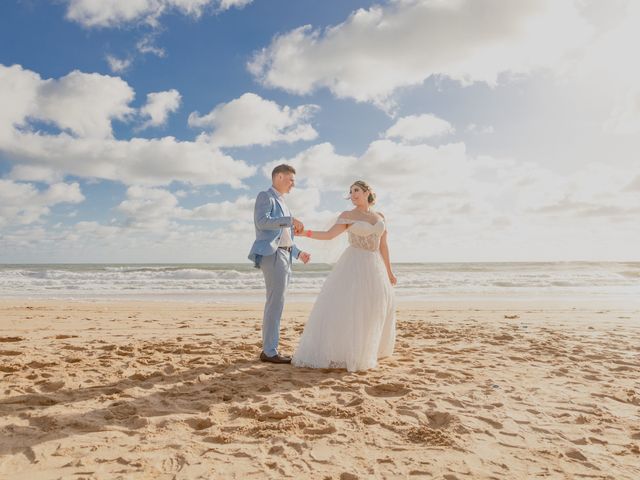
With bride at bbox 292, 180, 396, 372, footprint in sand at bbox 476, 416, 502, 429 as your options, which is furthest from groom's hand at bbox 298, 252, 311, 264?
footprint in sand at bbox 476, 416, 502, 429

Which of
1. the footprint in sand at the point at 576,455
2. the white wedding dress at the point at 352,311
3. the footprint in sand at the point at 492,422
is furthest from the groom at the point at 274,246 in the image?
the footprint in sand at the point at 576,455

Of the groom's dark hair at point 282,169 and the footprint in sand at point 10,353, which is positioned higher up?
the groom's dark hair at point 282,169

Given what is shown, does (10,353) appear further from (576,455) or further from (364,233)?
(576,455)

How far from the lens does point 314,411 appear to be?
3809 millimetres

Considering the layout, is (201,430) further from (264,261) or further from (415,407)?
(264,261)

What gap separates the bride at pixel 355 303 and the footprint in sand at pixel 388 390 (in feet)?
2.36

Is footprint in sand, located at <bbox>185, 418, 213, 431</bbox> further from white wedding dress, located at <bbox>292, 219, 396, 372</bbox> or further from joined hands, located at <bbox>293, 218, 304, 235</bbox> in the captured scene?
joined hands, located at <bbox>293, 218, 304, 235</bbox>

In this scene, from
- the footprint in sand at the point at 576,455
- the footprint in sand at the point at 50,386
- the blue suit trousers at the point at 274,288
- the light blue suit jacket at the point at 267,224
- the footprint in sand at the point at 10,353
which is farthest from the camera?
the footprint in sand at the point at 10,353

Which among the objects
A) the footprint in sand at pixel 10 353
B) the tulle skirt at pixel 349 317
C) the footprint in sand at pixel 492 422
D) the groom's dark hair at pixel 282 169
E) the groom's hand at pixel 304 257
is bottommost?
the footprint in sand at pixel 492 422

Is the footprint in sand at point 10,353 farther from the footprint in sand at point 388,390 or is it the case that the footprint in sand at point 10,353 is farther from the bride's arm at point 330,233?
the footprint in sand at point 388,390

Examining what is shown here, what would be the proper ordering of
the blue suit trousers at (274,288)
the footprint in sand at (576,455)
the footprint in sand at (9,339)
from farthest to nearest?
the footprint in sand at (9,339), the blue suit trousers at (274,288), the footprint in sand at (576,455)

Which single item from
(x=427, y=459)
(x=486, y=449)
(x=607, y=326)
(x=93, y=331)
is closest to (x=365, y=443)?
(x=427, y=459)

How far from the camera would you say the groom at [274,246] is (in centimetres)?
536

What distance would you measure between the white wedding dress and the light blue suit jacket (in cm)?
86
